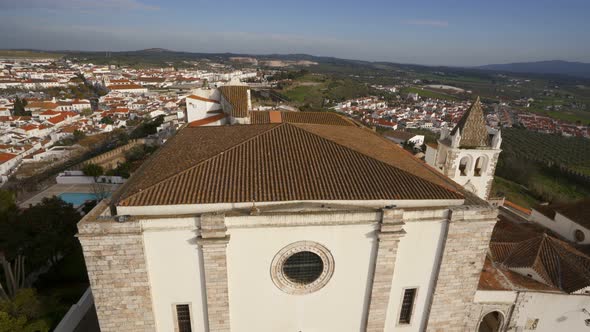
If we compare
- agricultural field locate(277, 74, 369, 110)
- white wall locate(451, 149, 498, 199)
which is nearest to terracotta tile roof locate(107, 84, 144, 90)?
agricultural field locate(277, 74, 369, 110)

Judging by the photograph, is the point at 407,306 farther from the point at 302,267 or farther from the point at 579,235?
the point at 579,235

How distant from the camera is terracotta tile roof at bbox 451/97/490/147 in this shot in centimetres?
1606

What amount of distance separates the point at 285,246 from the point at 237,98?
15.4 m

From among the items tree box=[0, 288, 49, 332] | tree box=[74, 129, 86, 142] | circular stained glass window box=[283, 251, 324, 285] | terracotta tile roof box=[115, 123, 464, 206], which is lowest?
tree box=[74, 129, 86, 142]

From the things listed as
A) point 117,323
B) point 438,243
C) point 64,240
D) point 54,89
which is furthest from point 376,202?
point 54,89

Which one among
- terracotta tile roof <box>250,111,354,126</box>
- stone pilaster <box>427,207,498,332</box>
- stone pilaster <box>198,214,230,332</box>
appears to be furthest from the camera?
terracotta tile roof <box>250,111,354,126</box>

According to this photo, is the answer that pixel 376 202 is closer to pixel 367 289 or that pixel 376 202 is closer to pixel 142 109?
pixel 367 289

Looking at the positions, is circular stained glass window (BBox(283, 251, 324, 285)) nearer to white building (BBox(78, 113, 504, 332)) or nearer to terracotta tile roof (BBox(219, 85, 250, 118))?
white building (BBox(78, 113, 504, 332))

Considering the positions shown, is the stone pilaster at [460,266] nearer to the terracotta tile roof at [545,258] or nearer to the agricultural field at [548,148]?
the terracotta tile roof at [545,258]

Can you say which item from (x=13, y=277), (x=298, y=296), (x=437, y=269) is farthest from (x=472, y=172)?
(x=13, y=277)

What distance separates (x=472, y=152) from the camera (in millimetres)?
16078

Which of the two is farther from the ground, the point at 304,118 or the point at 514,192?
the point at 304,118

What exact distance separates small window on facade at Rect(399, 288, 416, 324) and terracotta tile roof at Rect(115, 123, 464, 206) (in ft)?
11.1

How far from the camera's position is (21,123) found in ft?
204
